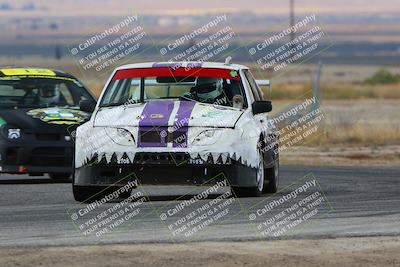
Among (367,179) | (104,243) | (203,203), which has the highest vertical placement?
(104,243)

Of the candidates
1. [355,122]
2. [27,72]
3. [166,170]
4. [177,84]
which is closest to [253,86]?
[177,84]

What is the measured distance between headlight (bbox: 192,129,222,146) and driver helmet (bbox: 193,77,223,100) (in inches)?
40.4

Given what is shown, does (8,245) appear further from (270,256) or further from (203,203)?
(203,203)

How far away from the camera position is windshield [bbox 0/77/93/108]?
1786 cm

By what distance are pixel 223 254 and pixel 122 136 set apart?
401 centimetres

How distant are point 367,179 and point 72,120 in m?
3.95

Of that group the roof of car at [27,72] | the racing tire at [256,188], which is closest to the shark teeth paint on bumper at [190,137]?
the racing tire at [256,188]

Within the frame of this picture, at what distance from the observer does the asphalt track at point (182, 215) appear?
11.0 metres

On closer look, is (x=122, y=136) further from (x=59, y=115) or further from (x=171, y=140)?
(x=59, y=115)

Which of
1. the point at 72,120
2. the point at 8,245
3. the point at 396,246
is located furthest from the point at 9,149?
the point at 396,246

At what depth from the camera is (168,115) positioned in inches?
546

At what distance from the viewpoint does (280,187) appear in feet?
53.4

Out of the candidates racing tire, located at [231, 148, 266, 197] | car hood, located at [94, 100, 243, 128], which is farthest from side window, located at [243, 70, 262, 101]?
racing tire, located at [231, 148, 266, 197]

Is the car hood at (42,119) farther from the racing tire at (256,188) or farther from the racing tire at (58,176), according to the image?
the racing tire at (256,188)
